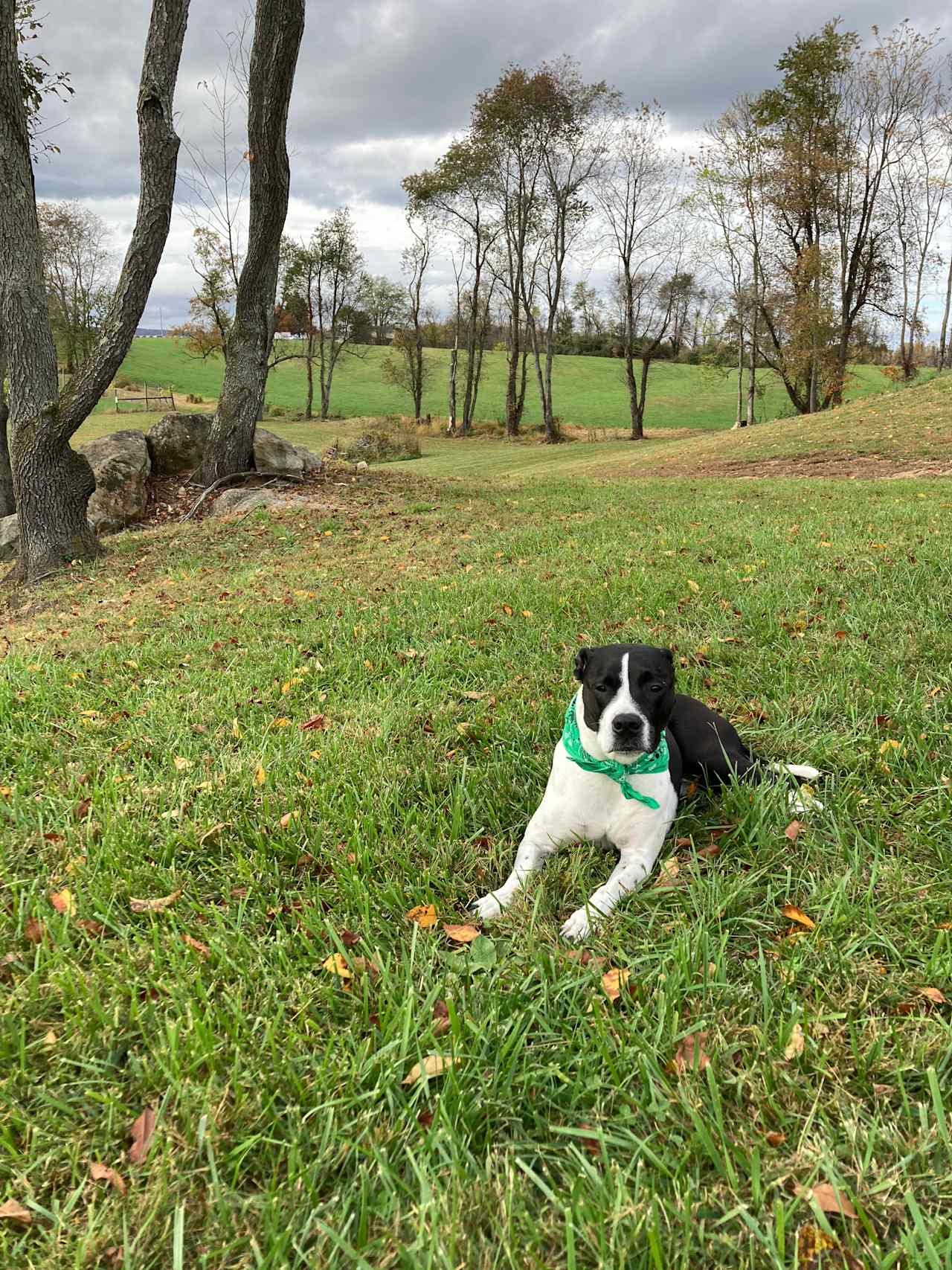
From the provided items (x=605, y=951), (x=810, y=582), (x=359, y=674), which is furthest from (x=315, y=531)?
(x=605, y=951)

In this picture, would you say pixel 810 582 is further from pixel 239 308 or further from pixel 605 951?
pixel 239 308

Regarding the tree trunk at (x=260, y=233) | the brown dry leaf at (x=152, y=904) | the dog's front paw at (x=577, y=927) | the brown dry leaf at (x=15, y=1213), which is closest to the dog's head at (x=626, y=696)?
the dog's front paw at (x=577, y=927)

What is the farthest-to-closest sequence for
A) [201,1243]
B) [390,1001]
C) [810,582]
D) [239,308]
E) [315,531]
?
[239,308] < [315,531] < [810,582] < [390,1001] < [201,1243]

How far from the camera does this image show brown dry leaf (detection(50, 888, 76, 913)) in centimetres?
219

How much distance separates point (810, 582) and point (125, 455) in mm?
9743

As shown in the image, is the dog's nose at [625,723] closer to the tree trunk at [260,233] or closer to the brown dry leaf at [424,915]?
the brown dry leaf at [424,915]

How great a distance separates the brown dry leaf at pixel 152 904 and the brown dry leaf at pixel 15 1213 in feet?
2.79

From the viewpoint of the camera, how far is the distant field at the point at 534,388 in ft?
140

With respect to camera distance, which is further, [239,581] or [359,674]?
[239,581]

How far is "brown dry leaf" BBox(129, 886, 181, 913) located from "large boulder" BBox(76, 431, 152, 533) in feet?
29.5

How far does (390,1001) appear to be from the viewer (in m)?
1.76

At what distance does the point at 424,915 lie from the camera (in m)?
2.13

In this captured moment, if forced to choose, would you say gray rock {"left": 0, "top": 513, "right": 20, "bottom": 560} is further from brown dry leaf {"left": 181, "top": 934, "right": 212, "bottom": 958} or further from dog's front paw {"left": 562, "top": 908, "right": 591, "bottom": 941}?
dog's front paw {"left": 562, "top": 908, "right": 591, "bottom": 941}

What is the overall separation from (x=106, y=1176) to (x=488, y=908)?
3.67 feet
